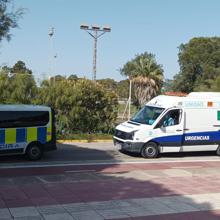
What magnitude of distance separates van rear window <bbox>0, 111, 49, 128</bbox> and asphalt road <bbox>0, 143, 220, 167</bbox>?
4.02 ft

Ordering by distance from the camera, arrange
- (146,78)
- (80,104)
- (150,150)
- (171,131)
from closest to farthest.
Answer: (150,150) < (171,131) < (80,104) < (146,78)

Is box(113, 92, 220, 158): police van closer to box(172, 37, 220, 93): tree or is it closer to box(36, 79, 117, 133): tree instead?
box(36, 79, 117, 133): tree

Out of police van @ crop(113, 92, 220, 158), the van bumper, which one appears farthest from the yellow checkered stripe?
police van @ crop(113, 92, 220, 158)

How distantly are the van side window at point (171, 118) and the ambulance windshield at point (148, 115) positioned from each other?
11.2 inches

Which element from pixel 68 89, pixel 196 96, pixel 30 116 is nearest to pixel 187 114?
pixel 196 96

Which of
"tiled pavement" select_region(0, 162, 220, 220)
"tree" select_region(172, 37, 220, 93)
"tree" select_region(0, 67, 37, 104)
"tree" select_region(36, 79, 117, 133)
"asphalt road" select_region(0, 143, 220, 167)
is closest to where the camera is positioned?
A: "tiled pavement" select_region(0, 162, 220, 220)

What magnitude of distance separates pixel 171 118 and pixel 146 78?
3573cm

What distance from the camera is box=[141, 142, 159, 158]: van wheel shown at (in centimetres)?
1856

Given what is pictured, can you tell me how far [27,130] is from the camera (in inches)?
672

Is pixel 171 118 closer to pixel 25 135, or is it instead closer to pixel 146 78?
pixel 25 135

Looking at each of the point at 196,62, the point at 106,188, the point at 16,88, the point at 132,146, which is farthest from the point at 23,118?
the point at 196,62

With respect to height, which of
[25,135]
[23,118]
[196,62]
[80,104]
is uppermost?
[196,62]

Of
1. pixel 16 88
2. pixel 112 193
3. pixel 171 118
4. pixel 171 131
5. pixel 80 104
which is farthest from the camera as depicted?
pixel 80 104

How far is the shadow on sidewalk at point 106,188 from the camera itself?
Answer: 10734 mm
